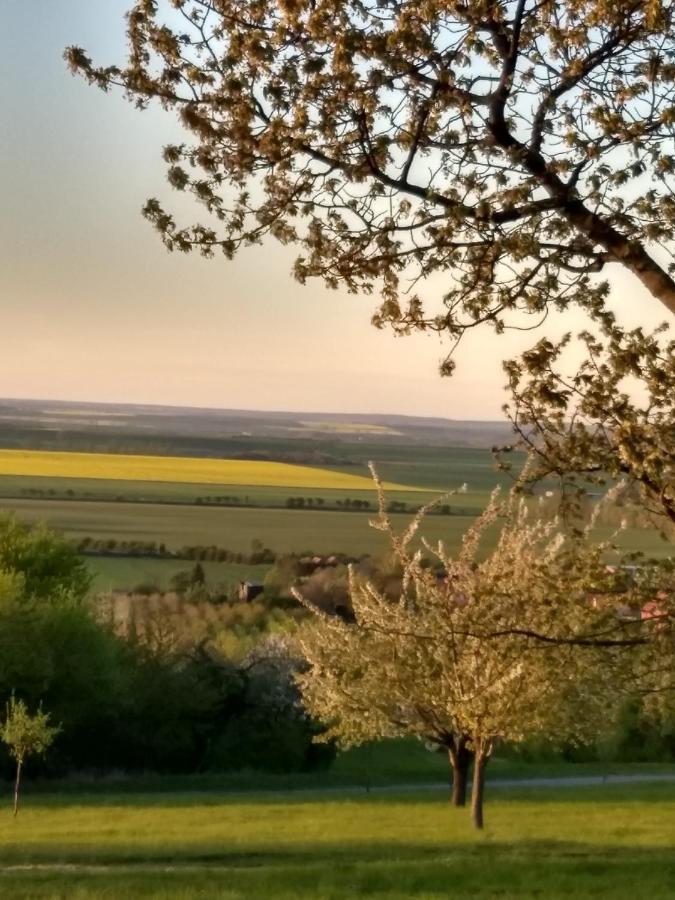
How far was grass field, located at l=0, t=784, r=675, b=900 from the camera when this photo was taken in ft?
47.5

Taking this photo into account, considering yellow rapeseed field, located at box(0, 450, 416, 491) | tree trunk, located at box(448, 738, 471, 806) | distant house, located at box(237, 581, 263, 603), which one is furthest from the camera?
yellow rapeseed field, located at box(0, 450, 416, 491)

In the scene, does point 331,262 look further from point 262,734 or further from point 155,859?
point 262,734

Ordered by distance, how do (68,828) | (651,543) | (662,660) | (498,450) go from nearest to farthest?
(498,450), (662,660), (651,543), (68,828)

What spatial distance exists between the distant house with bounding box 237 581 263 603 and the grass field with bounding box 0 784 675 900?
110 feet

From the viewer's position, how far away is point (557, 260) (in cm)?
960

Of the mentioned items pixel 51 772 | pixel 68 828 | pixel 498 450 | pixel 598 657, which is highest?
pixel 498 450

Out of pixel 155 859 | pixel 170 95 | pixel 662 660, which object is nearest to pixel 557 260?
pixel 170 95

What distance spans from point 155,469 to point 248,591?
74.7ft

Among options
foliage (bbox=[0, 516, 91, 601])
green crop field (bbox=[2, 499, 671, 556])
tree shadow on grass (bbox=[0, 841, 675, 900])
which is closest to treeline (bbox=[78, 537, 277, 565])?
green crop field (bbox=[2, 499, 671, 556])

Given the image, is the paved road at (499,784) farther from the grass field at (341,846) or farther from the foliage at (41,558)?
the foliage at (41,558)

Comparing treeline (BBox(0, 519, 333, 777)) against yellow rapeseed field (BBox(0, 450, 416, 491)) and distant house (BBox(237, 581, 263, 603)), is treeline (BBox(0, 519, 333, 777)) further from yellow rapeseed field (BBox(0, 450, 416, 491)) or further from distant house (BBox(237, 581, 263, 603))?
yellow rapeseed field (BBox(0, 450, 416, 491))

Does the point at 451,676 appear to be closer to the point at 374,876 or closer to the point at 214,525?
the point at 374,876

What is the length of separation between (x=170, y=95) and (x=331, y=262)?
1598 millimetres

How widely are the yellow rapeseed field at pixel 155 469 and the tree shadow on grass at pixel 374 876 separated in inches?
2684
